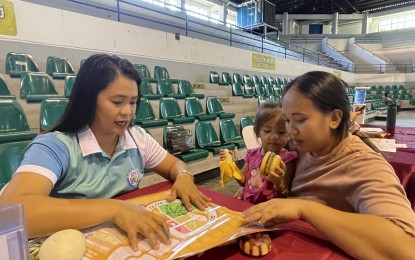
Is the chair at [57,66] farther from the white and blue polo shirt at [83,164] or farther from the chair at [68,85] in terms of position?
the white and blue polo shirt at [83,164]

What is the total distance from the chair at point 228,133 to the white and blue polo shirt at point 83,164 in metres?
2.41

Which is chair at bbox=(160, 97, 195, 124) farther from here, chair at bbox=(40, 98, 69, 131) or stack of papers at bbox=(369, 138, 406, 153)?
stack of papers at bbox=(369, 138, 406, 153)

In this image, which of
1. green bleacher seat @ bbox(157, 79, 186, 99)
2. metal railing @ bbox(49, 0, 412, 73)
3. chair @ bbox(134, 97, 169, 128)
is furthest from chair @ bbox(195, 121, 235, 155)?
metal railing @ bbox(49, 0, 412, 73)

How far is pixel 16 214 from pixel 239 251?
1.49ft

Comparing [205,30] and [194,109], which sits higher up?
[205,30]

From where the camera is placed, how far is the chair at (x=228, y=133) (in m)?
3.47

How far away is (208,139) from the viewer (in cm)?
327

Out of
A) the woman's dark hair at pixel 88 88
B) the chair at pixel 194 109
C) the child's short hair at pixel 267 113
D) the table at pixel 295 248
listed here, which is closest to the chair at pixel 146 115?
the chair at pixel 194 109

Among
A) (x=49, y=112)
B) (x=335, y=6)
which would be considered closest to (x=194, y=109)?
(x=49, y=112)

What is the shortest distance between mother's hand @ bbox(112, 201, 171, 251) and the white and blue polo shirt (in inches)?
10.7

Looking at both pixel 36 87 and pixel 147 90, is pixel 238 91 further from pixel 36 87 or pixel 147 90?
pixel 36 87

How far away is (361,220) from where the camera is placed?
577 mm

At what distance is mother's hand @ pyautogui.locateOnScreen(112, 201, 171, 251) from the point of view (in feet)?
1.90

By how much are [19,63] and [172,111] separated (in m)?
1.86
